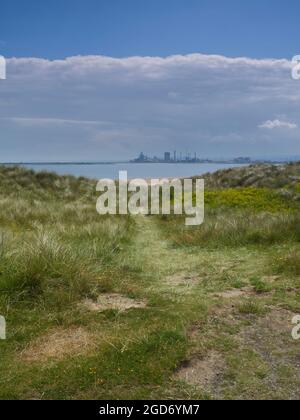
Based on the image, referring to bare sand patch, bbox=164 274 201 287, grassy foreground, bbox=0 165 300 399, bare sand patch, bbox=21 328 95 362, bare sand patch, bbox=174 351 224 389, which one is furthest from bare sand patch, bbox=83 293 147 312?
bare sand patch, bbox=174 351 224 389

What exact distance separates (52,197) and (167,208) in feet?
29.2

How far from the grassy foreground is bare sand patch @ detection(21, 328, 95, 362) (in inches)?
0.6

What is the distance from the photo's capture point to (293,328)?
21.3 ft

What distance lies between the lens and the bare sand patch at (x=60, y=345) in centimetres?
568

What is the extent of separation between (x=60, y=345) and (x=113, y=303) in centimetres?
163

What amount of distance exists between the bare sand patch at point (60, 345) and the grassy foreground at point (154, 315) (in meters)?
0.01

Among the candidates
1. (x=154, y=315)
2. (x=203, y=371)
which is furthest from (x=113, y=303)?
(x=203, y=371)

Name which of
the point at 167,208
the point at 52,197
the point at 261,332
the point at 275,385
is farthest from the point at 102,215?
the point at 275,385

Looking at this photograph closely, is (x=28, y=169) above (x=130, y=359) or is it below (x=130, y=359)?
above

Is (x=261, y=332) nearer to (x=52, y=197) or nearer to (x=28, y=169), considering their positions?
(x=52, y=197)

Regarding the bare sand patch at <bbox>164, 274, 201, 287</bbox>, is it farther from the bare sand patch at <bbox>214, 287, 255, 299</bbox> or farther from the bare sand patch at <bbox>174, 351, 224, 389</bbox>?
the bare sand patch at <bbox>174, 351, 224, 389</bbox>

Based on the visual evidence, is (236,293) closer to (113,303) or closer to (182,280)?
(182,280)

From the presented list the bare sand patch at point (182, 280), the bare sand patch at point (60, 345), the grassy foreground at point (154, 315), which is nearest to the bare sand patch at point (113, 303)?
the grassy foreground at point (154, 315)

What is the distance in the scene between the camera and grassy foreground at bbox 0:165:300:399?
16.5 feet
